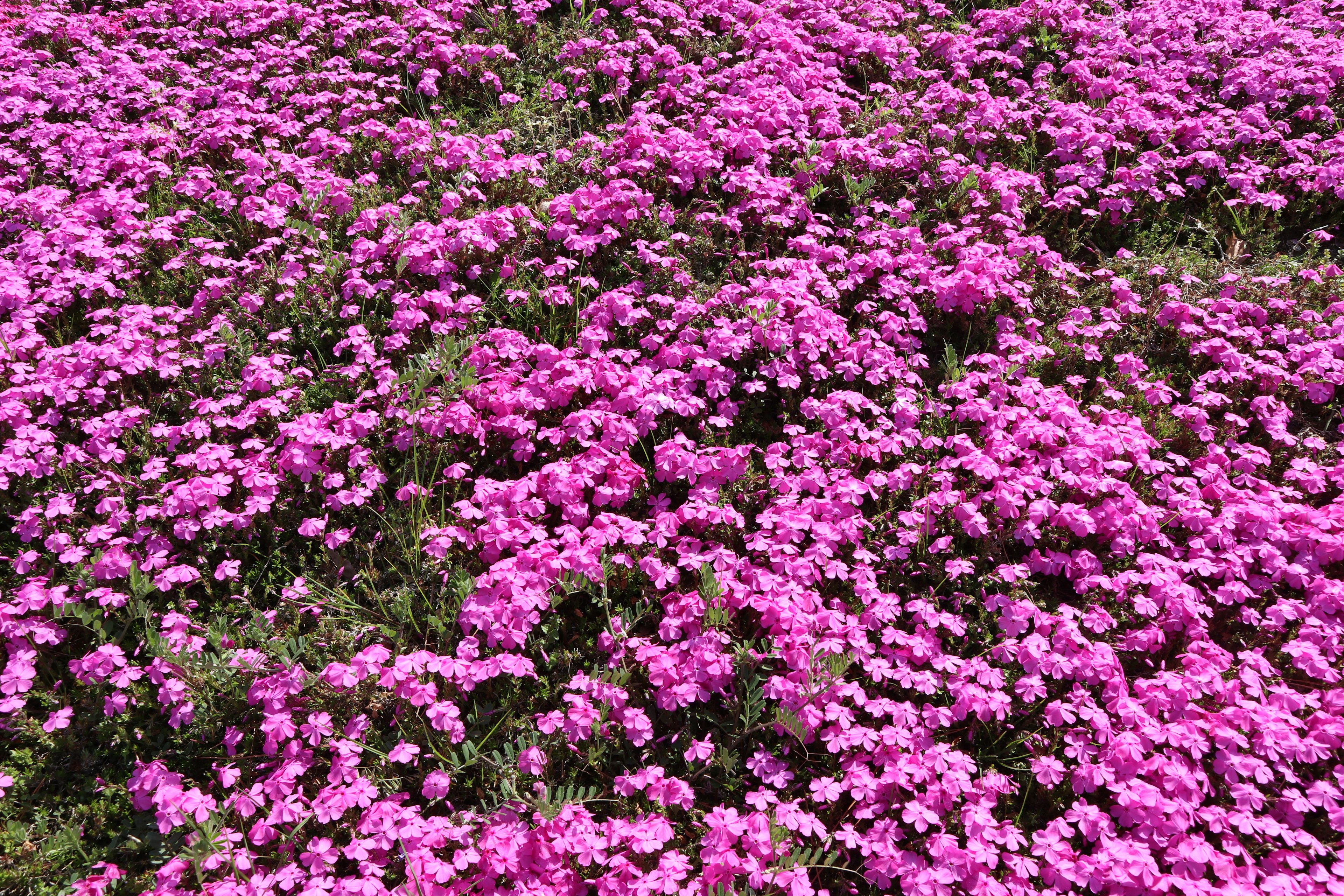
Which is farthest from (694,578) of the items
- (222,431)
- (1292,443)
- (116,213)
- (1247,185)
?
(1247,185)

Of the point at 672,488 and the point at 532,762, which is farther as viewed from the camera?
the point at 672,488

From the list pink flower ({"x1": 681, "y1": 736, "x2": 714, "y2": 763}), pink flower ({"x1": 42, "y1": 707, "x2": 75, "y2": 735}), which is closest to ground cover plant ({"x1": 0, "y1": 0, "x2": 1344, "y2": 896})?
pink flower ({"x1": 42, "y1": 707, "x2": 75, "y2": 735})

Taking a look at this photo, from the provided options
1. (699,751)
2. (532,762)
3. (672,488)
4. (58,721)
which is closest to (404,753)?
(532,762)

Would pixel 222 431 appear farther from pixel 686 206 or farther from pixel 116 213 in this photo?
pixel 686 206

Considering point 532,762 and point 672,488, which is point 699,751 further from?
point 672,488

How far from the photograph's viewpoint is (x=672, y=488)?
191 inches

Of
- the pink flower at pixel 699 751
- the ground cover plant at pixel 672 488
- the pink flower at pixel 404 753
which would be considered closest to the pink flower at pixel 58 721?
the ground cover plant at pixel 672 488

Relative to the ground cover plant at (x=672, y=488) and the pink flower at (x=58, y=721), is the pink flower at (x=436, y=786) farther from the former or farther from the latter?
the pink flower at (x=58, y=721)

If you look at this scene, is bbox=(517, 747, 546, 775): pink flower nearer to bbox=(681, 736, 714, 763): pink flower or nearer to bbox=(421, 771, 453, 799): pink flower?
bbox=(421, 771, 453, 799): pink flower

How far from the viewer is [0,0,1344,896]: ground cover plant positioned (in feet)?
11.4

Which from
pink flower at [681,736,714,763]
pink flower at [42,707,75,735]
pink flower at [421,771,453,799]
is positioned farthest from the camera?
pink flower at [42,707,75,735]

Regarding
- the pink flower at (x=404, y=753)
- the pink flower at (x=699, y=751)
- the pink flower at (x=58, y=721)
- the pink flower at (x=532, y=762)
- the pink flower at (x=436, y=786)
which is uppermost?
the pink flower at (x=699, y=751)

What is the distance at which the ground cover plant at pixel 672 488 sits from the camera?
137 inches

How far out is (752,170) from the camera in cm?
645
